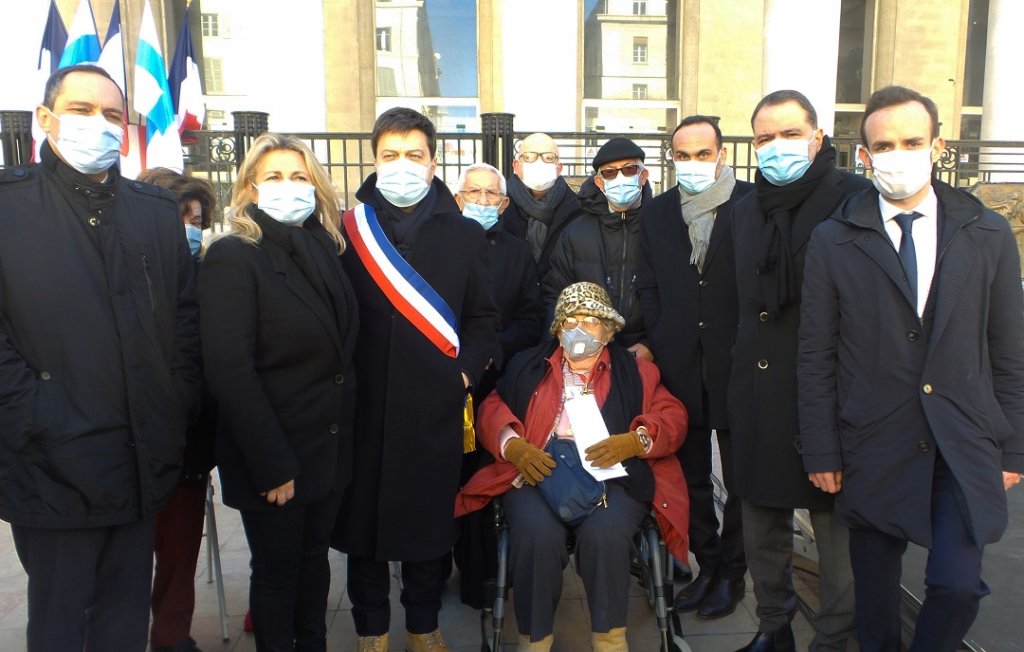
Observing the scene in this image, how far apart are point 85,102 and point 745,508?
9.88 feet

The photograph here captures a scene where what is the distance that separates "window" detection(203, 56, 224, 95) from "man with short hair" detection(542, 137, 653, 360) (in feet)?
43.0

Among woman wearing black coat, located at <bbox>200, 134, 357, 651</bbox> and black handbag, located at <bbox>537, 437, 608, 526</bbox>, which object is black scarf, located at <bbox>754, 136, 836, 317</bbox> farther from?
woman wearing black coat, located at <bbox>200, 134, 357, 651</bbox>

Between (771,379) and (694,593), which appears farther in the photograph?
(694,593)

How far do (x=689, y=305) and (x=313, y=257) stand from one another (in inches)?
71.6

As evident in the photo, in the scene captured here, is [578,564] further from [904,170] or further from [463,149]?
[463,149]

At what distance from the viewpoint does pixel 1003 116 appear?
1191 centimetres

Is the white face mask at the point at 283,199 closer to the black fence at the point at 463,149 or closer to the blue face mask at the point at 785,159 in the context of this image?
the blue face mask at the point at 785,159

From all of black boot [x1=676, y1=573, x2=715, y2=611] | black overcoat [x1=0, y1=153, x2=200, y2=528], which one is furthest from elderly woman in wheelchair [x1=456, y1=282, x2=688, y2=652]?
black overcoat [x1=0, y1=153, x2=200, y2=528]

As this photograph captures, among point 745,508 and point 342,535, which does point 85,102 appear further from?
point 745,508

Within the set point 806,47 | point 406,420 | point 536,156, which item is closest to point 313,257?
point 406,420

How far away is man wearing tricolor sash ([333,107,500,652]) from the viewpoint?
328 centimetres

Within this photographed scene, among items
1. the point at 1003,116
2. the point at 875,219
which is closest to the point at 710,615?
the point at 875,219

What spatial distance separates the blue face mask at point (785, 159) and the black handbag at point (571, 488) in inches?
→ 58.3

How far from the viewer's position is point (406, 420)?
3.31 m
